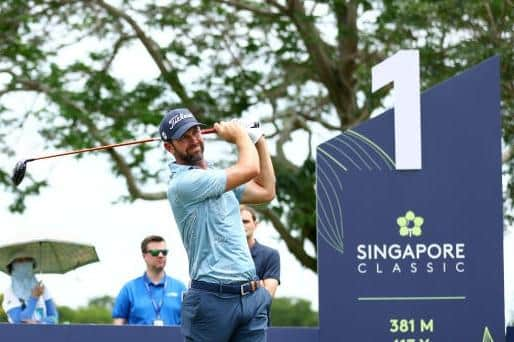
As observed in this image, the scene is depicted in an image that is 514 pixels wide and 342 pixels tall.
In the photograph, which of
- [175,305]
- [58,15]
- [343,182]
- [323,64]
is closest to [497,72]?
[343,182]

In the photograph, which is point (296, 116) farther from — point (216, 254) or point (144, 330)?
point (216, 254)

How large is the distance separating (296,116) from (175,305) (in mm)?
9433

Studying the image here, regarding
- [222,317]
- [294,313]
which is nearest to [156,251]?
[222,317]

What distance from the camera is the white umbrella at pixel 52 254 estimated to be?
9.75 meters

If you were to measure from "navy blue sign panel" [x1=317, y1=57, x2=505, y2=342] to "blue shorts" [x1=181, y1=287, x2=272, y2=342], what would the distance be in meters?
2.39

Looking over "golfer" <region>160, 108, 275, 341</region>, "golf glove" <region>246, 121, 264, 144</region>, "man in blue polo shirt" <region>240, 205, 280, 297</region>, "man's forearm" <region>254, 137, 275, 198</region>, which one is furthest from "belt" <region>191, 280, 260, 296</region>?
"man in blue polo shirt" <region>240, 205, 280, 297</region>

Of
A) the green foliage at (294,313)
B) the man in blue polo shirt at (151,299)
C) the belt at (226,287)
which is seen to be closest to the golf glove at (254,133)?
the belt at (226,287)

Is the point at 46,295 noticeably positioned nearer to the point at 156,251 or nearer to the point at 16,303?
the point at 16,303

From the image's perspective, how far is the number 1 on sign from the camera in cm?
774

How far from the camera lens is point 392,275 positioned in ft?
25.5

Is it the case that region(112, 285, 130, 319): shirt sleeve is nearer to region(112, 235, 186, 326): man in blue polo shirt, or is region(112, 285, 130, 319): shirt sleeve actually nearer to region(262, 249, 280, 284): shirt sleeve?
region(112, 235, 186, 326): man in blue polo shirt

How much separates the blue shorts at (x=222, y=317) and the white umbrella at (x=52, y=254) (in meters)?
4.49

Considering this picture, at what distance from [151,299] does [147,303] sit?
0.13ft

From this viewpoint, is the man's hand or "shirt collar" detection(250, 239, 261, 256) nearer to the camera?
"shirt collar" detection(250, 239, 261, 256)
